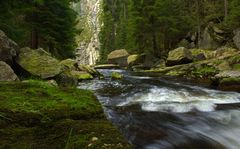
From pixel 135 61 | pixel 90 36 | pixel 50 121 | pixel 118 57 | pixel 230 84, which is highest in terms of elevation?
pixel 90 36

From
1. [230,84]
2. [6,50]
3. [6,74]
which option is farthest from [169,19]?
[6,74]

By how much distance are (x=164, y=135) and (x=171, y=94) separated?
20.1ft

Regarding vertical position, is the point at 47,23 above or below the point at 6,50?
above

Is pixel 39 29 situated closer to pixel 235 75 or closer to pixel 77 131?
pixel 235 75

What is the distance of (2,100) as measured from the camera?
4582 millimetres

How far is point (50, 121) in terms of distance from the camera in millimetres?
4262

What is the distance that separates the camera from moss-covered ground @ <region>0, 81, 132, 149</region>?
3.52m

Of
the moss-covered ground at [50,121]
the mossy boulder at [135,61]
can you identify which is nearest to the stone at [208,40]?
the mossy boulder at [135,61]

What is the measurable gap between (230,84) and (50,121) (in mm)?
11298

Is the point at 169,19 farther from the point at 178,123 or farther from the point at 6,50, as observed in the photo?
the point at 178,123

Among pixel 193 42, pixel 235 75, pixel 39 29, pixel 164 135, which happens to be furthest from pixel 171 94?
pixel 193 42

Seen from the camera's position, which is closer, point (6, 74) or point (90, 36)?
point (6, 74)

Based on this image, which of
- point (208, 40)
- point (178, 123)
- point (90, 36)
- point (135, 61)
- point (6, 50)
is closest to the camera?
point (178, 123)

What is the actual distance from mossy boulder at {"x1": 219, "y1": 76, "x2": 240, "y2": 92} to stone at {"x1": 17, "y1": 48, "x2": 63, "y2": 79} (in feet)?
24.5
